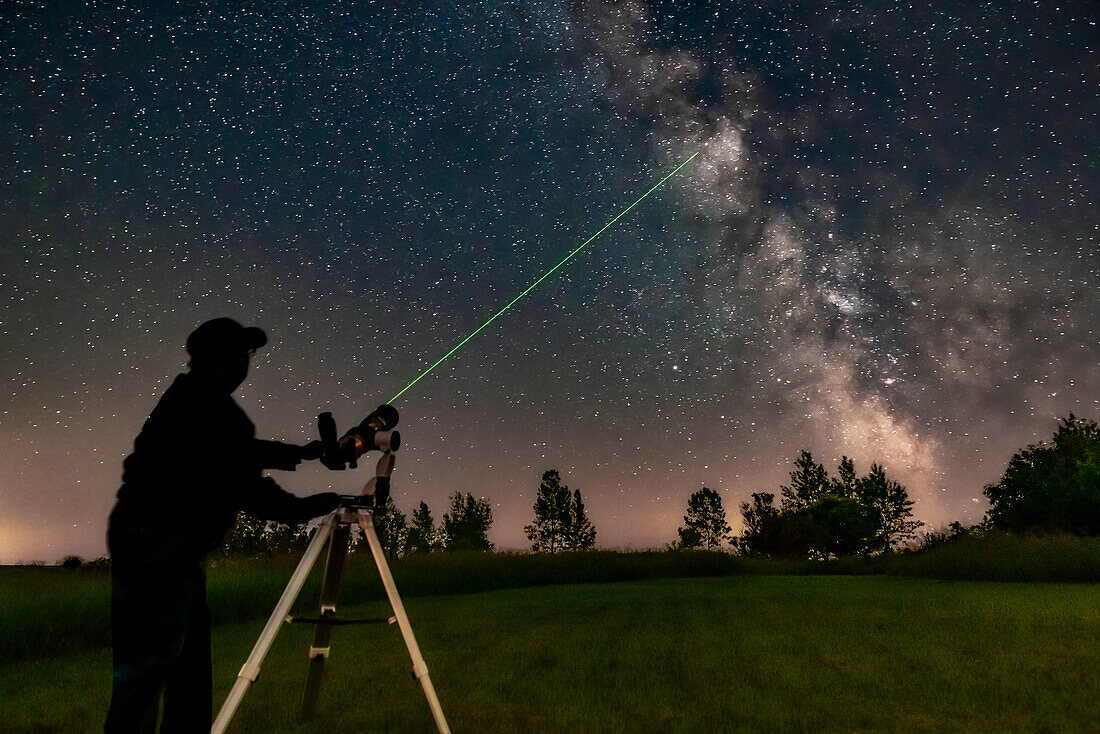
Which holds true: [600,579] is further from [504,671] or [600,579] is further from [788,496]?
[788,496]

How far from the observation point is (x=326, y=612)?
4.41 metres

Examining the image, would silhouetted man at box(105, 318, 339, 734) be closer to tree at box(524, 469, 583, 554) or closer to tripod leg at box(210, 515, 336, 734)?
A: tripod leg at box(210, 515, 336, 734)

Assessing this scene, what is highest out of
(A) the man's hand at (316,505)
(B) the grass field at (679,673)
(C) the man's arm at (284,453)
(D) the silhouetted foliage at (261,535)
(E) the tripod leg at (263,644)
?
(D) the silhouetted foliage at (261,535)

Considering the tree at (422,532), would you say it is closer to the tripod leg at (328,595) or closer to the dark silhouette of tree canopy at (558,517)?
the dark silhouette of tree canopy at (558,517)

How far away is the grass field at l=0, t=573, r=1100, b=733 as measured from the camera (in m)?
5.18

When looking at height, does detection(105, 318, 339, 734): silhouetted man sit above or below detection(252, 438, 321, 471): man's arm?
below

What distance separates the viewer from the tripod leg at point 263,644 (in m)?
3.38

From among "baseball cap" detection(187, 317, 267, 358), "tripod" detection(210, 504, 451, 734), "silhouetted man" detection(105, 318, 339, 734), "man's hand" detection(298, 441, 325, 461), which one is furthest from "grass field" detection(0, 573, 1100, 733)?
"baseball cap" detection(187, 317, 267, 358)

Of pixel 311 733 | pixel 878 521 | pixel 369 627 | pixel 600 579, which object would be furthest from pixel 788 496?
pixel 311 733

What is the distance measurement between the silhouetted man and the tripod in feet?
1.01

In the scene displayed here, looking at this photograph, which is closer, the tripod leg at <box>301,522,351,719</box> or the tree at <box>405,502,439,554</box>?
the tripod leg at <box>301,522,351,719</box>

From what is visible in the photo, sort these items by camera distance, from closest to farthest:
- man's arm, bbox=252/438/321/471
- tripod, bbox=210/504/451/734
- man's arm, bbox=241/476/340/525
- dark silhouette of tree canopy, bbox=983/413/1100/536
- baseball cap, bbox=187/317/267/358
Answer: tripod, bbox=210/504/451/734
man's arm, bbox=241/476/340/525
baseball cap, bbox=187/317/267/358
man's arm, bbox=252/438/321/471
dark silhouette of tree canopy, bbox=983/413/1100/536

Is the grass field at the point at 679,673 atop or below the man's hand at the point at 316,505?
below

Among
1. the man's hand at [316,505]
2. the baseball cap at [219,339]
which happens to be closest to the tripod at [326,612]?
the man's hand at [316,505]
